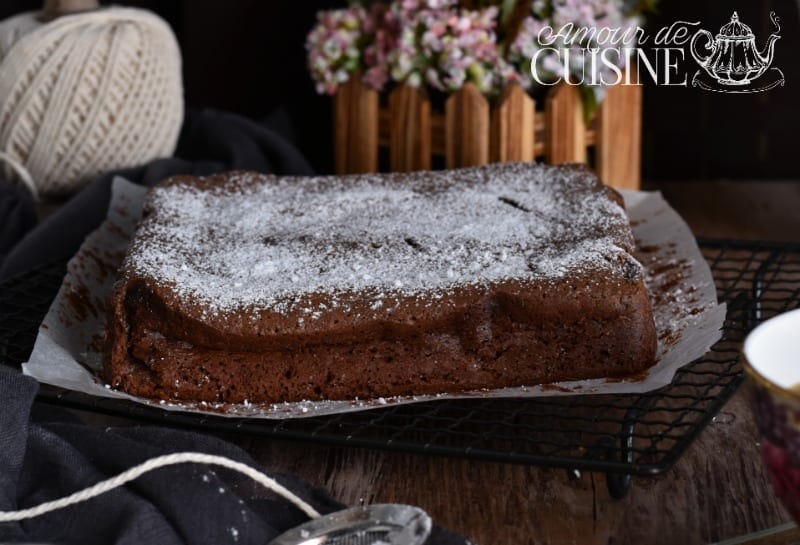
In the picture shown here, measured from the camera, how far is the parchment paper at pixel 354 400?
1371mm

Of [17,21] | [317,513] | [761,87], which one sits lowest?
[317,513]

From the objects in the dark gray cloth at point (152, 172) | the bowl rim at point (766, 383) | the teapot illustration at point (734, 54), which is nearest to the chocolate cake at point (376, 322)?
the bowl rim at point (766, 383)

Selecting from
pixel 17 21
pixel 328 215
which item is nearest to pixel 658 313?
pixel 328 215

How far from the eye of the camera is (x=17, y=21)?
216 cm

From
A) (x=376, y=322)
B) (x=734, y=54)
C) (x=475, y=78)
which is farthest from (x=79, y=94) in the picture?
(x=734, y=54)

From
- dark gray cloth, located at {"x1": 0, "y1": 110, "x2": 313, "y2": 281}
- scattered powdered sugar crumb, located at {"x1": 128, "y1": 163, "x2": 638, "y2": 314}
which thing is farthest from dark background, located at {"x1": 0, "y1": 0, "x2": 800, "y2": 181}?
scattered powdered sugar crumb, located at {"x1": 128, "y1": 163, "x2": 638, "y2": 314}

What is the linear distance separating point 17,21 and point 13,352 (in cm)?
95

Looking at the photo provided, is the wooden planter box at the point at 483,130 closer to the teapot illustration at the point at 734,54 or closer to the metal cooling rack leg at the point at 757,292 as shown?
the teapot illustration at the point at 734,54

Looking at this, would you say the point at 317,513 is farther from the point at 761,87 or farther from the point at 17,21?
the point at 761,87

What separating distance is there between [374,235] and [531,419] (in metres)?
0.37

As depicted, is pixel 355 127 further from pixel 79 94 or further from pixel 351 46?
pixel 79 94

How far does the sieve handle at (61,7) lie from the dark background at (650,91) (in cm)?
50

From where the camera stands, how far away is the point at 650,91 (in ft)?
8.65

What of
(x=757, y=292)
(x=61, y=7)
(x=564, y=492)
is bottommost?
(x=564, y=492)
